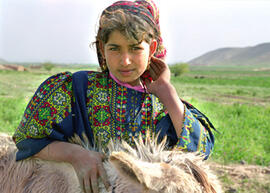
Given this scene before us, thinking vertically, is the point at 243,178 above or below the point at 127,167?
below

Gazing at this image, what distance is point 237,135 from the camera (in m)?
6.68

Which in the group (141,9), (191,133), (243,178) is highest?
(141,9)

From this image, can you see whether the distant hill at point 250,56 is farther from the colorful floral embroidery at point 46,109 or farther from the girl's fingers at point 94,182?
the girl's fingers at point 94,182

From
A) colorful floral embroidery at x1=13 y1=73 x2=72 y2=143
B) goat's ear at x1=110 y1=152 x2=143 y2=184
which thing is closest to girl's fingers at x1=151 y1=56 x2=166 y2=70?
colorful floral embroidery at x1=13 y1=73 x2=72 y2=143

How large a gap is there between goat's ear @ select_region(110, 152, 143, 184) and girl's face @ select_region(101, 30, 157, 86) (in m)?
0.64

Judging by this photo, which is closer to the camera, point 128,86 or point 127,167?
point 127,167

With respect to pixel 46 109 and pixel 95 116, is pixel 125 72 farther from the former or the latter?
pixel 46 109

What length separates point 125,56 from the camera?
60.6 inches

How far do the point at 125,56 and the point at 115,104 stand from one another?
11.8 inches

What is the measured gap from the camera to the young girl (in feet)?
5.02

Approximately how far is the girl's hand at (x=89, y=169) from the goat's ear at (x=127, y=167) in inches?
8.4

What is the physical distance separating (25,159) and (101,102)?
52 cm

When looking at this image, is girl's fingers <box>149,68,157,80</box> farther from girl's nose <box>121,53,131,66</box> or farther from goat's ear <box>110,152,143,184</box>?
goat's ear <box>110,152,143,184</box>

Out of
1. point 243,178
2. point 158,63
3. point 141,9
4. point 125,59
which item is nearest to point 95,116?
point 125,59
